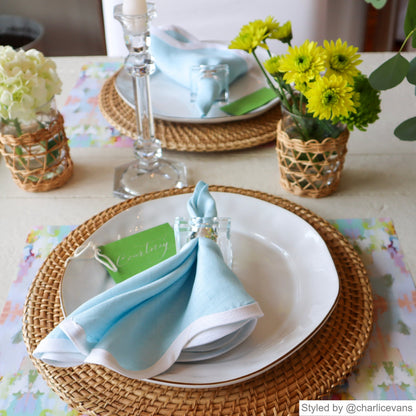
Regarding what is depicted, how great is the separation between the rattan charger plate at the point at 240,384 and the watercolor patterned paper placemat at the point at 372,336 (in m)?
0.03

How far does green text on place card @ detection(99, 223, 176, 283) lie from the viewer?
0.73m

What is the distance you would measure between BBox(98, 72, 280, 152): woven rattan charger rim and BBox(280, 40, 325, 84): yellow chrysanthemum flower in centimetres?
27

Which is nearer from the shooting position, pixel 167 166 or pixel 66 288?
pixel 66 288

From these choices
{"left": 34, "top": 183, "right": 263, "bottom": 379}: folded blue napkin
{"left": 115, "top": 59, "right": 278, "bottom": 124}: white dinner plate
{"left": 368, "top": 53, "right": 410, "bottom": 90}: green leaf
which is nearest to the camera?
{"left": 34, "top": 183, "right": 263, "bottom": 379}: folded blue napkin

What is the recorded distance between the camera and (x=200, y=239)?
0.67 meters

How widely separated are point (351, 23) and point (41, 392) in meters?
2.23

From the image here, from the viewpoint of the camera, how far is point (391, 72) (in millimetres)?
684

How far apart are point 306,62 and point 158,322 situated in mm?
415

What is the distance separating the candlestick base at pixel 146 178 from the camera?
36.7 inches

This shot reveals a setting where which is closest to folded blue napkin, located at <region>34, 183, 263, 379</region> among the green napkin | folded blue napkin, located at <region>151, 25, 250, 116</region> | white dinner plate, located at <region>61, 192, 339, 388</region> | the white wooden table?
white dinner plate, located at <region>61, 192, 339, 388</region>

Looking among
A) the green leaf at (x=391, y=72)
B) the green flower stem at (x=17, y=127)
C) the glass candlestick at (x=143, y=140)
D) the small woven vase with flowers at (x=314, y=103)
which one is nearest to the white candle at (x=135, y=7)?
the glass candlestick at (x=143, y=140)

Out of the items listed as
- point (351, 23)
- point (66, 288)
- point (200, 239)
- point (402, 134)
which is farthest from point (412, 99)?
point (351, 23)

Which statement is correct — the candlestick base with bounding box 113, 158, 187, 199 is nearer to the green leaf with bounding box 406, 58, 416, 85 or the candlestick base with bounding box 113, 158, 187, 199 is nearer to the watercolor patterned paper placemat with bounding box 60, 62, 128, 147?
the watercolor patterned paper placemat with bounding box 60, 62, 128, 147

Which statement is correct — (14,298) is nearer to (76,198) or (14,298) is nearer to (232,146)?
(76,198)
